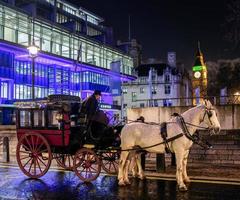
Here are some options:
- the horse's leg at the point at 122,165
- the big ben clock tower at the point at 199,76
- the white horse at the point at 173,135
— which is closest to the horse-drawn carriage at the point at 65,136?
the horse's leg at the point at 122,165

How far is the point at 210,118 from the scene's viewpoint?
36.1ft

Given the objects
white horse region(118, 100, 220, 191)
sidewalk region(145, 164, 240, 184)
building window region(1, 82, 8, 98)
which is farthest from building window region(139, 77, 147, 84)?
white horse region(118, 100, 220, 191)

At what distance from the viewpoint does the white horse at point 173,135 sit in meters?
11.0

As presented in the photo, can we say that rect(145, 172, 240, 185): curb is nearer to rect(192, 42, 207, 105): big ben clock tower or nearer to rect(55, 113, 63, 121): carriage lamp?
rect(55, 113, 63, 121): carriage lamp

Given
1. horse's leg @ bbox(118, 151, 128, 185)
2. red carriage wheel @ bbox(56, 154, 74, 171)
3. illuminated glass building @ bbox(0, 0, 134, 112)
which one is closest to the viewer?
horse's leg @ bbox(118, 151, 128, 185)

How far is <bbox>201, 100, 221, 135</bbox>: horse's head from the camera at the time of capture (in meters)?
11.0

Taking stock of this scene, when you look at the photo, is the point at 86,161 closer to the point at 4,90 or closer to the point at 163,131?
the point at 163,131

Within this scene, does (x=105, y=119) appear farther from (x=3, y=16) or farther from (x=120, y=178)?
(x=3, y=16)

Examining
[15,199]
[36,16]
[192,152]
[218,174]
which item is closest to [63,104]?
[15,199]

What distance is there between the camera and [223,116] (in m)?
24.5

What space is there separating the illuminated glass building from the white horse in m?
45.4

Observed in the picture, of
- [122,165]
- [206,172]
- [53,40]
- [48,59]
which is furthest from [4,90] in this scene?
[122,165]

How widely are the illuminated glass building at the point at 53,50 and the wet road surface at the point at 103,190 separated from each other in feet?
145

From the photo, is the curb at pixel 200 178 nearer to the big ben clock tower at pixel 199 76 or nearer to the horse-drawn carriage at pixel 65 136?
the horse-drawn carriage at pixel 65 136
